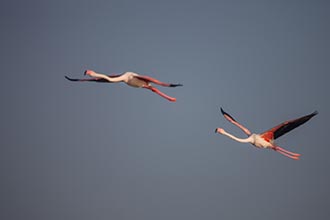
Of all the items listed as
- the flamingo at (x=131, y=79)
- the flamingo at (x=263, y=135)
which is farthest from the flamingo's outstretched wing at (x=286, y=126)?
the flamingo at (x=131, y=79)

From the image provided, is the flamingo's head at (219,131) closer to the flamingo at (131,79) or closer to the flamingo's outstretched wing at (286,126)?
the flamingo's outstretched wing at (286,126)

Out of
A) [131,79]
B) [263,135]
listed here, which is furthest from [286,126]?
[131,79]

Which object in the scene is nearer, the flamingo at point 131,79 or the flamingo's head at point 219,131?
the flamingo at point 131,79

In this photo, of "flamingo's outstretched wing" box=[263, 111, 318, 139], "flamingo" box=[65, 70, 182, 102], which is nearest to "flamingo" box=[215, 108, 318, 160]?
"flamingo's outstretched wing" box=[263, 111, 318, 139]

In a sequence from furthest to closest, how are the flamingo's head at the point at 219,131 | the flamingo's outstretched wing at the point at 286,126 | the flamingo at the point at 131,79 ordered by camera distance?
the flamingo's head at the point at 219,131 → the flamingo's outstretched wing at the point at 286,126 → the flamingo at the point at 131,79

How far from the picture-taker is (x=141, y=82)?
8070 mm

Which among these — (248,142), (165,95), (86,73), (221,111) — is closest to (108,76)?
(86,73)

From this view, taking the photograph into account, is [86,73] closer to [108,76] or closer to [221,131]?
[108,76]

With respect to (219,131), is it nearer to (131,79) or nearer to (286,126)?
(286,126)

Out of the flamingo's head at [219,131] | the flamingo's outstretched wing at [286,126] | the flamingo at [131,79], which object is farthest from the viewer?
the flamingo's head at [219,131]

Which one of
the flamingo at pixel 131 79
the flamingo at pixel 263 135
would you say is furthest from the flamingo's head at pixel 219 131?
the flamingo at pixel 131 79

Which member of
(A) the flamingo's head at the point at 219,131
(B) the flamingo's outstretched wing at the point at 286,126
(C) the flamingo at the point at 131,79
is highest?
(B) the flamingo's outstretched wing at the point at 286,126

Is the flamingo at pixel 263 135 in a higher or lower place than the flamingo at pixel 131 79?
higher

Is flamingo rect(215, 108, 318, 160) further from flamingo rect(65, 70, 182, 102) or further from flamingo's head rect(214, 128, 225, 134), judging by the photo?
flamingo rect(65, 70, 182, 102)
